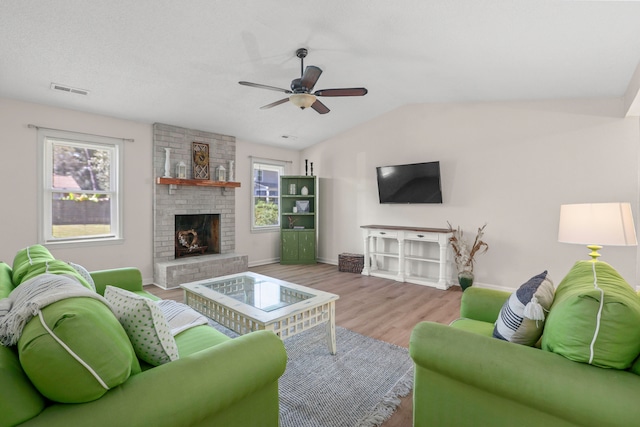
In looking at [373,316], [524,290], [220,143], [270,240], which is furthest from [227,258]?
[524,290]

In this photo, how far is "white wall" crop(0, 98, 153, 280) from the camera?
11.5 ft

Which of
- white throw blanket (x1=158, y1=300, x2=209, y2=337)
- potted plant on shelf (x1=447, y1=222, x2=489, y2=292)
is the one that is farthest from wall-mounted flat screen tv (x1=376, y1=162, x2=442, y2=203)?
white throw blanket (x1=158, y1=300, x2=209, y2=337)

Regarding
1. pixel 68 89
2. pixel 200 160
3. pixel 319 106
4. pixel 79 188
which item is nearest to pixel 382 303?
pixel 319 106

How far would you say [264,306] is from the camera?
230cm

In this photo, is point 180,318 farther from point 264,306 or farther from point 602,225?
point 602,225

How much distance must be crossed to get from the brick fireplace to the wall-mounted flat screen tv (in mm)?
2651

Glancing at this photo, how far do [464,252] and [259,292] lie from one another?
319cm

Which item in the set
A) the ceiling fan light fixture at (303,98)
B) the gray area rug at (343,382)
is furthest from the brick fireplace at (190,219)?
the ceiling fan light fixture at (303,98)

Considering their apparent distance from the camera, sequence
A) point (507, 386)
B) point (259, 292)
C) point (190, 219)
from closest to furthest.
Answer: point (507, 386) → point (259, 292) → point (190, 219)

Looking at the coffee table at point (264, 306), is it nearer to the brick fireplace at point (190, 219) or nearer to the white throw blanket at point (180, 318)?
the white throw blanket at point (180, 318)

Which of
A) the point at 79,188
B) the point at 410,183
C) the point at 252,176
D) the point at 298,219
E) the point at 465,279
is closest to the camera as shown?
the point at 79,188

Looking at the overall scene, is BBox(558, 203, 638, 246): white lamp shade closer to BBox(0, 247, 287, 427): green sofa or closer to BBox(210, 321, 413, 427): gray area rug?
BBox(210, 321, 413, 427): gray area rug

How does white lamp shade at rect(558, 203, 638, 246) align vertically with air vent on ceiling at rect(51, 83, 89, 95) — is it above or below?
below

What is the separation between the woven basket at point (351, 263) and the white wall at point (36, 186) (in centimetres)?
303
